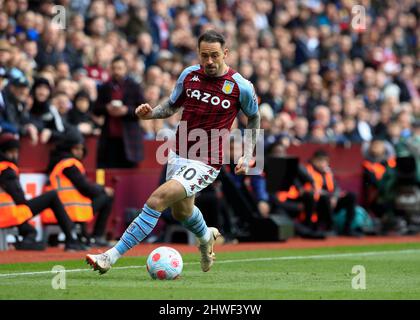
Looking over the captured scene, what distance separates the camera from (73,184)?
15438mm

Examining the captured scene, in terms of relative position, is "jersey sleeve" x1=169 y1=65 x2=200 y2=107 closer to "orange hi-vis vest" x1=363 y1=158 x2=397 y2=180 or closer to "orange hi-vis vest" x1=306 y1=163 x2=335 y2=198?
"orange hi-vis vest" x1=306 y1=163 x2=335 y2=198

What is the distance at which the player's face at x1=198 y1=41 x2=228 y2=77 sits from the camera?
10.6 m

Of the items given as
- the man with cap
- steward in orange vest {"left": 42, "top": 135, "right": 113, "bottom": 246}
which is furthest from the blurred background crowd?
the man with cap

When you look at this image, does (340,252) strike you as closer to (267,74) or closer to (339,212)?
(339,212)

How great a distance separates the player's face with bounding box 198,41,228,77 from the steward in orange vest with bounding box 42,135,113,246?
507 cm

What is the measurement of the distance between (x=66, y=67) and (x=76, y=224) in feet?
10.5

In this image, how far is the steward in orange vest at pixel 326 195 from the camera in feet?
61.8

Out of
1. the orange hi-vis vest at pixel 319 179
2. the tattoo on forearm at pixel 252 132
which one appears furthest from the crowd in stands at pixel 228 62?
the tattoo on forearm at pixel 252 132

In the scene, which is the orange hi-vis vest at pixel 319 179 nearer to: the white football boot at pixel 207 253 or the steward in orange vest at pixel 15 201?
the steward in orange vest at pixel 15 201

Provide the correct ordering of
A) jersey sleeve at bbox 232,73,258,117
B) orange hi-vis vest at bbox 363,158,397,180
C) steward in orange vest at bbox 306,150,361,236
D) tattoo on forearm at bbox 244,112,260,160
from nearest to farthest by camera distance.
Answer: jersey sleeve at bbox 232,73,258,117
tattoo on forearm at bbox 244,112,260,160
steward in orange vest at bbox 306,150,361,236
orange hi-vis vest at bbox 363,158,397,180

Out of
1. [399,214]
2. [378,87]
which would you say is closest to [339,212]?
[399,214]

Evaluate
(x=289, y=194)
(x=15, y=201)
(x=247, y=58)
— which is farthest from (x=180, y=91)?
(x=247, y=58)

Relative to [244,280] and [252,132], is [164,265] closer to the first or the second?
[244,280]

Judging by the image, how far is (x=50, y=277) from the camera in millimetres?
10570
